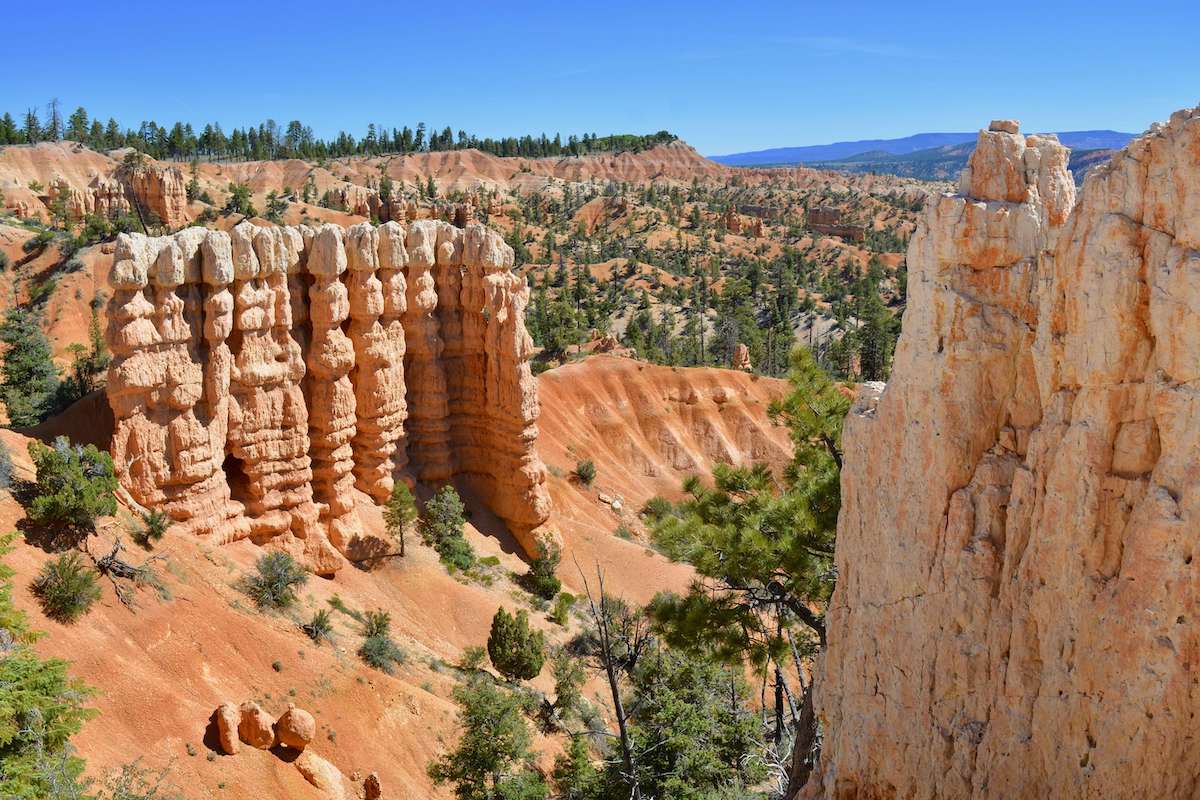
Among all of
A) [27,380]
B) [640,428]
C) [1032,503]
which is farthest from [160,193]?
[1032,503]

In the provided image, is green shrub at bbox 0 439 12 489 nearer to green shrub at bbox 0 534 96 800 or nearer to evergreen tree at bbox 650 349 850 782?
green shrub at bbox 0 534 96 800

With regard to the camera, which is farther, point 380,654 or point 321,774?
point 380,654

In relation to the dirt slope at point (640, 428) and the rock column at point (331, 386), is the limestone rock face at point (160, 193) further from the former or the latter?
the rock column at point (331, 386)

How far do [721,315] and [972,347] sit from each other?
71.6 metres

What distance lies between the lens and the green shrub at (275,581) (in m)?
22.8

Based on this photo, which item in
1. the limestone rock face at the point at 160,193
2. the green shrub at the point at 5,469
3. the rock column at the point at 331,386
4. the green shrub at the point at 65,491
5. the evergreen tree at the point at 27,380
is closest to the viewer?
the green shrub at the point at 65,491

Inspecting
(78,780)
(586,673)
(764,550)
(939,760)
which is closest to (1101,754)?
(939,760)

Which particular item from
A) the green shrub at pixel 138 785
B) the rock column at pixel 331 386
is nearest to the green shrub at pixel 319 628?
the rock column at pixel 331 386

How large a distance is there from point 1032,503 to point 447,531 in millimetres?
24557

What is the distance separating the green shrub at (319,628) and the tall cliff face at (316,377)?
328 cm

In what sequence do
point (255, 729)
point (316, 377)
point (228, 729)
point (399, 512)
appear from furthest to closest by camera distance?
point (399, 512)
point (316, 377)
point (255, 729)
point (228, 729)

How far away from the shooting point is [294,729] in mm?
18297

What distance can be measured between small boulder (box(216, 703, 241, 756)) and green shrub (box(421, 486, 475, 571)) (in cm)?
1235

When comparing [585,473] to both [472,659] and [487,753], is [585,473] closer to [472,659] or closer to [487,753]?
[472,659]
